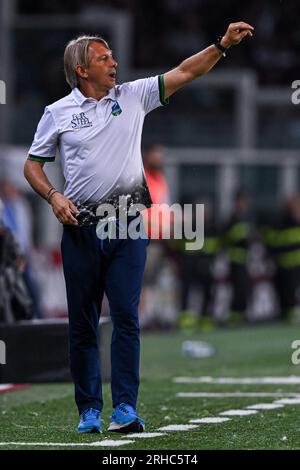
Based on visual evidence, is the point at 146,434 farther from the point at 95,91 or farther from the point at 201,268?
the point at 201,268

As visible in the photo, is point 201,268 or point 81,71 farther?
point 201,268

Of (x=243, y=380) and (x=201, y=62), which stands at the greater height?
(x=201, y=62)

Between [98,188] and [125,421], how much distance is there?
4.05 ft

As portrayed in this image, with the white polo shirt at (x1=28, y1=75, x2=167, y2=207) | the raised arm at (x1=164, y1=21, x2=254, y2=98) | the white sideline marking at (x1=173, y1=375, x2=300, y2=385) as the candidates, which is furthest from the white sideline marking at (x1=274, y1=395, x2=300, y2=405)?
the raised arm at (x1=164, y1=21, x2=254, y2=98)

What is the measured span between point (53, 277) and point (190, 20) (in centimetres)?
1122

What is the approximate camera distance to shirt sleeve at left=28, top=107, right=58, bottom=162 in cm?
808

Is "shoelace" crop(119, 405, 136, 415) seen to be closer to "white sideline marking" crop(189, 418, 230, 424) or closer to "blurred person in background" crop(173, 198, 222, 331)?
"white sideline marking" crop(189, 418, 230, 424)

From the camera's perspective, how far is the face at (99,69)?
8.05m

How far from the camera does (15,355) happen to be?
11.0 metres

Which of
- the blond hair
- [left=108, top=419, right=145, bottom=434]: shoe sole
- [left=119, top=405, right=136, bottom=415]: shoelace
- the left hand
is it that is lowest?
[left=108, top=419, right=145, bottom=434]: shoe sole

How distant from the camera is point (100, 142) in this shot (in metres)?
8.00

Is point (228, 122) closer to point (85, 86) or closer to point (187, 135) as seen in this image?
point (187, 135)

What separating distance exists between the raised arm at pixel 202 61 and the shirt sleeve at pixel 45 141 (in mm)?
636

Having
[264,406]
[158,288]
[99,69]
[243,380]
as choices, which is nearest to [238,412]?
[264,406]
